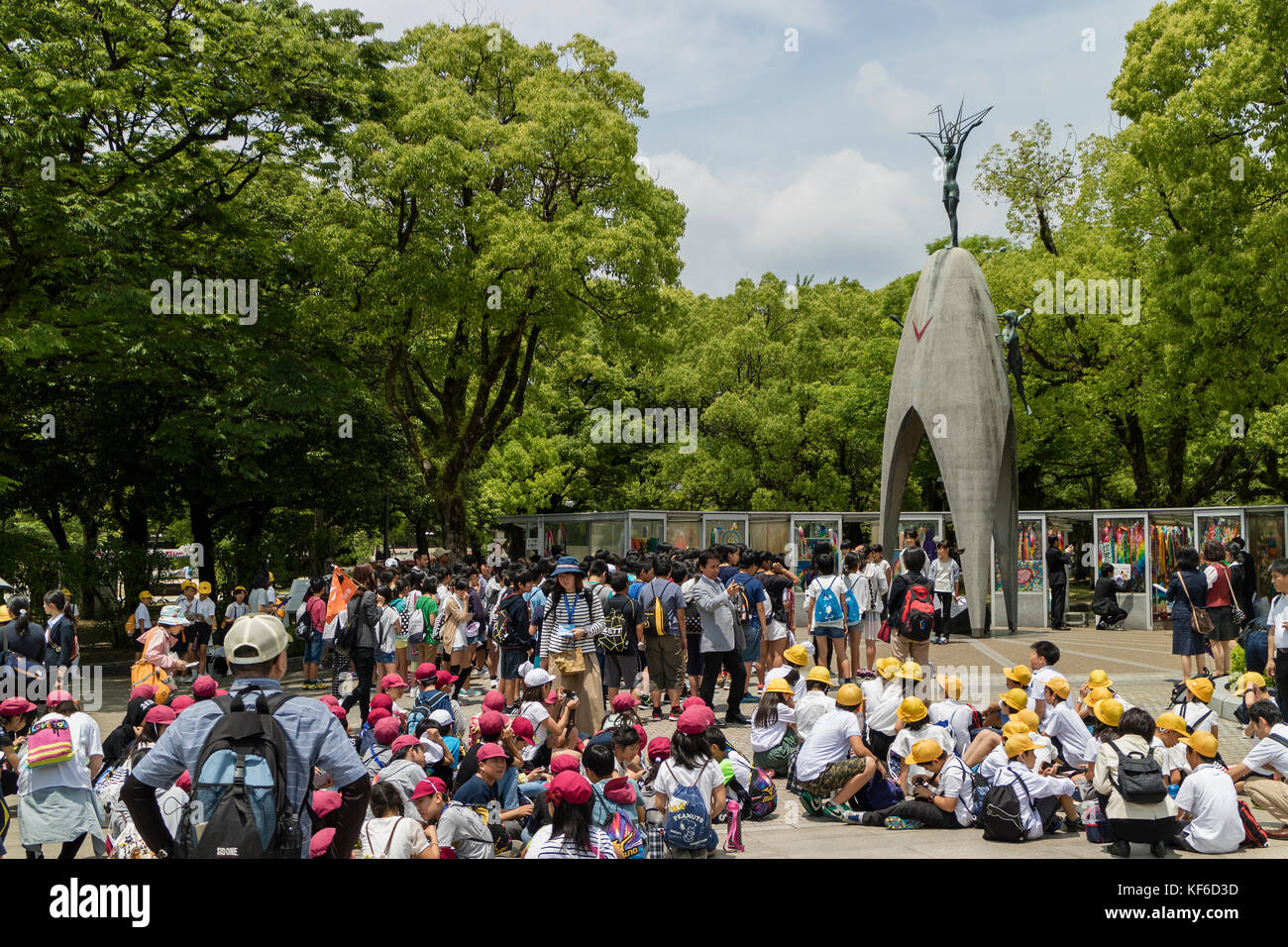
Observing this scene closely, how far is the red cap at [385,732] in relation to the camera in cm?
791

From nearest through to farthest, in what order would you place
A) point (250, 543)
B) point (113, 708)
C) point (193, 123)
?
point (113, 708), point (193, 123), point (250, 543)

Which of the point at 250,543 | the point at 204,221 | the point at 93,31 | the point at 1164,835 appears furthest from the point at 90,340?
the point at 1164,835

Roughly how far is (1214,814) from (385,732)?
574 cm

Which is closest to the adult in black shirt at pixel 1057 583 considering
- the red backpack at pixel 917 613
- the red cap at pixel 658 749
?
the red backpack at pixel 917 613

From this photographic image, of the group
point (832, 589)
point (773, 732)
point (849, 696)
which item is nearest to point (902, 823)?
point (849, 696)

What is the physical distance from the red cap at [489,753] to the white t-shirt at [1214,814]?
15.1ft

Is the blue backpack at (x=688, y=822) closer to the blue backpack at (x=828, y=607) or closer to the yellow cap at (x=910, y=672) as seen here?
the yellow cap at (x=910, y=672)

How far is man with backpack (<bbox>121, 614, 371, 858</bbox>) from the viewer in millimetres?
3621

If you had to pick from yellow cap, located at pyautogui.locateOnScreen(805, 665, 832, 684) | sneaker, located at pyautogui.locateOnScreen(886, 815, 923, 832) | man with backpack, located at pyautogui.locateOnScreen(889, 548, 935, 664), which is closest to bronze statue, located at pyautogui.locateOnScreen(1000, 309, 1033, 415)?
man with backpack, located at pyautogui.locateOnScreen(889, 548, 935, 664)

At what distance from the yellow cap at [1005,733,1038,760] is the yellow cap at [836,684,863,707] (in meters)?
1.20

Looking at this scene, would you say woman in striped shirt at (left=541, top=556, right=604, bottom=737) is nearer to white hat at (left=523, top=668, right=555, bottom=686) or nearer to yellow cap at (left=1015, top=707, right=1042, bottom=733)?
white hat at (left=523, top=668, right=555, bottom=686)

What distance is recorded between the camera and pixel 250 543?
27.5 meters

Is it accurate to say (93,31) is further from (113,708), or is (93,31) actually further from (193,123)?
(113,708)
